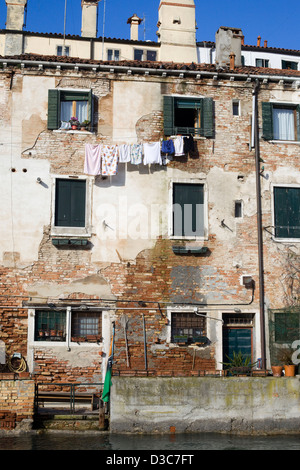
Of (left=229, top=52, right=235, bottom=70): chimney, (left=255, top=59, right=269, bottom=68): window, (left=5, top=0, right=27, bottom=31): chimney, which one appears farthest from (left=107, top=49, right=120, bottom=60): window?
(left=229, top=52, right=235, bottom=70): chimney

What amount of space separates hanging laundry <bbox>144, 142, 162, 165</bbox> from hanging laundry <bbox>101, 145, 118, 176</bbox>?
0.95m

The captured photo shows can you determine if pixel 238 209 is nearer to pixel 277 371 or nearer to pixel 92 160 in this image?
pixel 92 160

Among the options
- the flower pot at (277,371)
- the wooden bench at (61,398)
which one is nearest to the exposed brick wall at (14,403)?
the wooden bench at (61,398)

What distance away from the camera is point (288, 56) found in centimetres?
3625

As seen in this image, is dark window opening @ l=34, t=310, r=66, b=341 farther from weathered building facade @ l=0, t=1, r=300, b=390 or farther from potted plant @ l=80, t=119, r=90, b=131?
potted plant @ l=80, t=119, r=90, b=131

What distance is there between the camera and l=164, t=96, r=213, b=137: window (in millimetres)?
18750

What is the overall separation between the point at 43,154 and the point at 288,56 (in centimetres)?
2340

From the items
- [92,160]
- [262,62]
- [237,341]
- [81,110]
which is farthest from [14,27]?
[237,341]

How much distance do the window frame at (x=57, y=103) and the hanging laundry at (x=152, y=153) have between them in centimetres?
203

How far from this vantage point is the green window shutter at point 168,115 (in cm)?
1867

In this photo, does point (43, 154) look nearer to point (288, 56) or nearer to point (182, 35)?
point (182, 35)

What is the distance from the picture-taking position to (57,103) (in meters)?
18.4

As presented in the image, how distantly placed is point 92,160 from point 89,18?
57.3 ft
